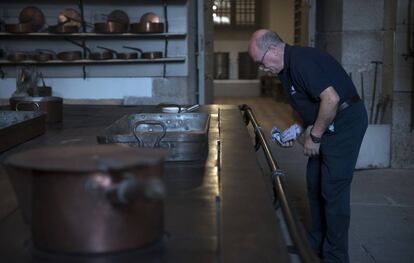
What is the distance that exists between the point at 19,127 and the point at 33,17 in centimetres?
423

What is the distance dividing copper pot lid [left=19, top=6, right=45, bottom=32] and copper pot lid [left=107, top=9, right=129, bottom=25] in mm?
722

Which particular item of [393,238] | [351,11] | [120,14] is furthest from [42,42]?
[393,238]

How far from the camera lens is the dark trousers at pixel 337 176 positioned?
2.52m

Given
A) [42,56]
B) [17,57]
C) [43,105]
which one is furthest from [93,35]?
[43,105]

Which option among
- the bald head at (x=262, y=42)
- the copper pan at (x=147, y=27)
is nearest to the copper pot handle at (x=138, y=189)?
the bald head at (x=262, y=42)

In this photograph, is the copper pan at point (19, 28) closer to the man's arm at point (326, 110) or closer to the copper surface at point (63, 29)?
the copper surface at point (63, 29)

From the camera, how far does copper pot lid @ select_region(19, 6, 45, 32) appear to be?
234 inches

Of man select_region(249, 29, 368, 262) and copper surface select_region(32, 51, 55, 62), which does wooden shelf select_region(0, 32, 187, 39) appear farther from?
man select_region(249, 29, 368, 262)

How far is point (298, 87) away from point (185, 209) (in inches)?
53.0

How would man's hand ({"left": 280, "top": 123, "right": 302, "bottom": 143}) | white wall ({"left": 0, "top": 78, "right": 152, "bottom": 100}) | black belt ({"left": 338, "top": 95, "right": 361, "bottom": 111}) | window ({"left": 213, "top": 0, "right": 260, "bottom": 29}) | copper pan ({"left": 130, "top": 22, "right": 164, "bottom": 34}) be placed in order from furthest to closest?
window ({"left": 213, "top": 0, "right": 260, "bottom": 29})
white wall ({"left": 0, "top": 78, "right": 152, "bottom": 100})
copper pan ({"left": 130, "top": 22, "right": 164, "bottom": 34})
man's hand ({"left": 280, "top": 123, "right": 302, "bottom": 143})
black belt ({"left": 338, "top": 95, "right": 361, "bottom": 111})

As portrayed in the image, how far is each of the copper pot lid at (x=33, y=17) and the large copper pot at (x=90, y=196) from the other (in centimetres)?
529

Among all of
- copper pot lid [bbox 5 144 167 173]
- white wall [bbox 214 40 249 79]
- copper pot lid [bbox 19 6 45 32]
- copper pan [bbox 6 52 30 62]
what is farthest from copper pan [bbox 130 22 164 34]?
white wall [bbox 214 40 249 79]

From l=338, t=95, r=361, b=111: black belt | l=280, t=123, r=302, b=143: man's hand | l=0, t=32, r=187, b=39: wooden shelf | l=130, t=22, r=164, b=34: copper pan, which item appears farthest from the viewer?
l=0, t=32, r=187, b=39: wooden shelf

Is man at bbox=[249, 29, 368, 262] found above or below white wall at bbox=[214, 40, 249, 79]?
below
